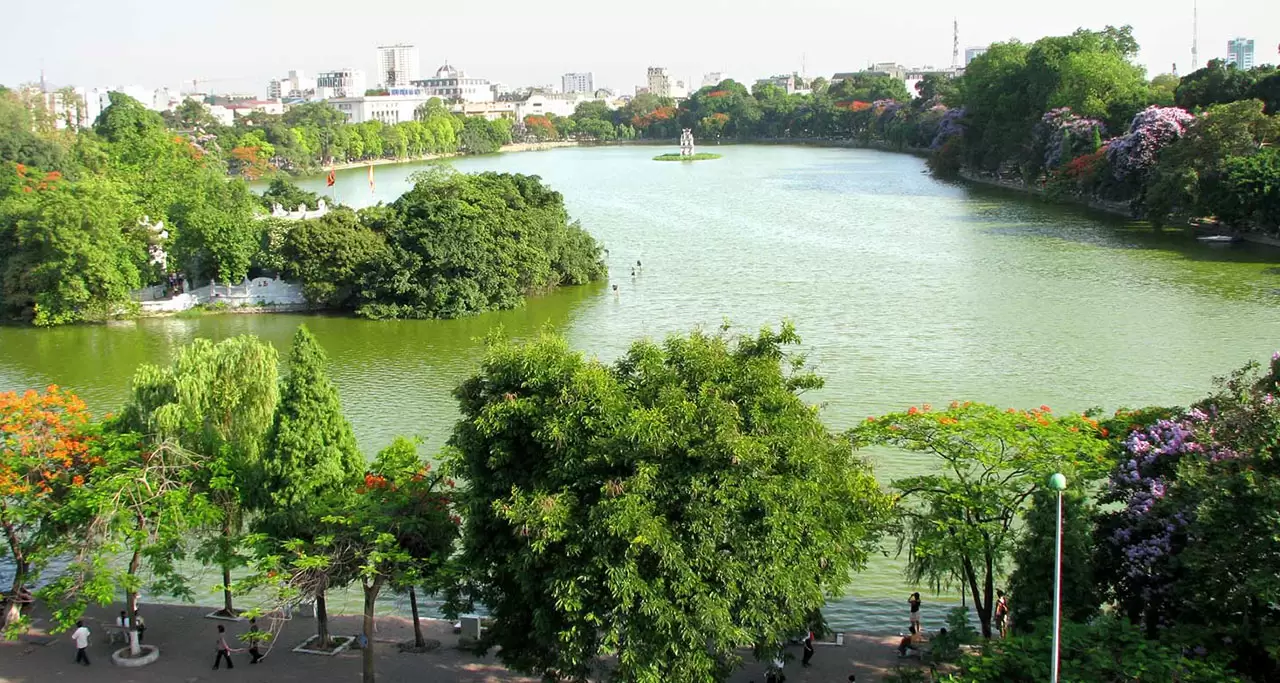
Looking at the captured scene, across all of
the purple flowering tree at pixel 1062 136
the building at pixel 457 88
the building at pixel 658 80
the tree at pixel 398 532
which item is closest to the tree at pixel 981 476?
the tree at pixel 398 532

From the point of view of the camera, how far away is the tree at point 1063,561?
9.33 meters

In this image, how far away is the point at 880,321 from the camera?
78.7 feet

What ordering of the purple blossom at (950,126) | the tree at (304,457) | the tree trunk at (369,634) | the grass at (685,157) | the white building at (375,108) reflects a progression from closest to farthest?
the tree trunk at (369,634)
the tree at (304,457)
the purple blossom at (950,126)
the grass at (685,157)
the white building at (375,108)

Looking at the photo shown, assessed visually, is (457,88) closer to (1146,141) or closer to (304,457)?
(1146,141)

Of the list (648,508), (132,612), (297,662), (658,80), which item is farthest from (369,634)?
(658,80)

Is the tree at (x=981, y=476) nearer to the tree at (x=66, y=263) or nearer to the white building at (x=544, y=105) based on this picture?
the tree at (x=66, y=263)

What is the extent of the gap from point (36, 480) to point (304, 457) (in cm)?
273

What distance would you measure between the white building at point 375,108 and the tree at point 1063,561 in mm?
116942

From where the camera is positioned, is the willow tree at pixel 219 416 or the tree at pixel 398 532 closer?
the tree at pixel 398 532

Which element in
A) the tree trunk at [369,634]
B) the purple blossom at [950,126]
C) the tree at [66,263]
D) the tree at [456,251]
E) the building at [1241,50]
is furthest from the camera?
the building at [1241,50]

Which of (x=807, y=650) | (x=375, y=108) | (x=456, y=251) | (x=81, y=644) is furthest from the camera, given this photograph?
(x=375, y=108)

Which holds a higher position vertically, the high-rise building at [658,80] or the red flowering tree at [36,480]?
the high-rise building at [658,80]

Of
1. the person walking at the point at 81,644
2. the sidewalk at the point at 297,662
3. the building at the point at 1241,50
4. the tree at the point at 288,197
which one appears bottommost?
the sidewalk at the point at 297,662

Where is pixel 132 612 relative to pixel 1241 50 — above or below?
below
